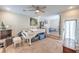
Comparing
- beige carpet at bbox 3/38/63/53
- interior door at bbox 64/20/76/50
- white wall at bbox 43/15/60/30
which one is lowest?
beige carpet at bbox 3/38/63/53

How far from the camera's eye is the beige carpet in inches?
75.9

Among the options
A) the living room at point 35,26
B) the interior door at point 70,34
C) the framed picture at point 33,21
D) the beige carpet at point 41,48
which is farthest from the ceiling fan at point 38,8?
the beige carpet at point 41,48

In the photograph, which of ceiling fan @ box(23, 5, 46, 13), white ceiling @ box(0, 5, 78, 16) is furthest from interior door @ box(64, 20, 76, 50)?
ceiling fan @ box(23, 5, 46, 13)

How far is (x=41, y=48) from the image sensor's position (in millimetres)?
2018

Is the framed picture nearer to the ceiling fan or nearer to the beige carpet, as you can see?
the ceiling fan

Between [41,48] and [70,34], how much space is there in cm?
72

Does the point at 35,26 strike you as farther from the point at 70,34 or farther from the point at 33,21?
the point at 70,34

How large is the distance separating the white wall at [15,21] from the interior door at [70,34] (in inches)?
35.9

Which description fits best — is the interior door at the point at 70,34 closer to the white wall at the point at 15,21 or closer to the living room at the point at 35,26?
the living room at the point at 35,26

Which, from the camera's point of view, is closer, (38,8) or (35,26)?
(38,8)

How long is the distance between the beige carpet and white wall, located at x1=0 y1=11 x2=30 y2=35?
0.37 m

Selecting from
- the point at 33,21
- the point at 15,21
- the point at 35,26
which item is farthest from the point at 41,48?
the point at 15,21

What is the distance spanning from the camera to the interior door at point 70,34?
197cm
